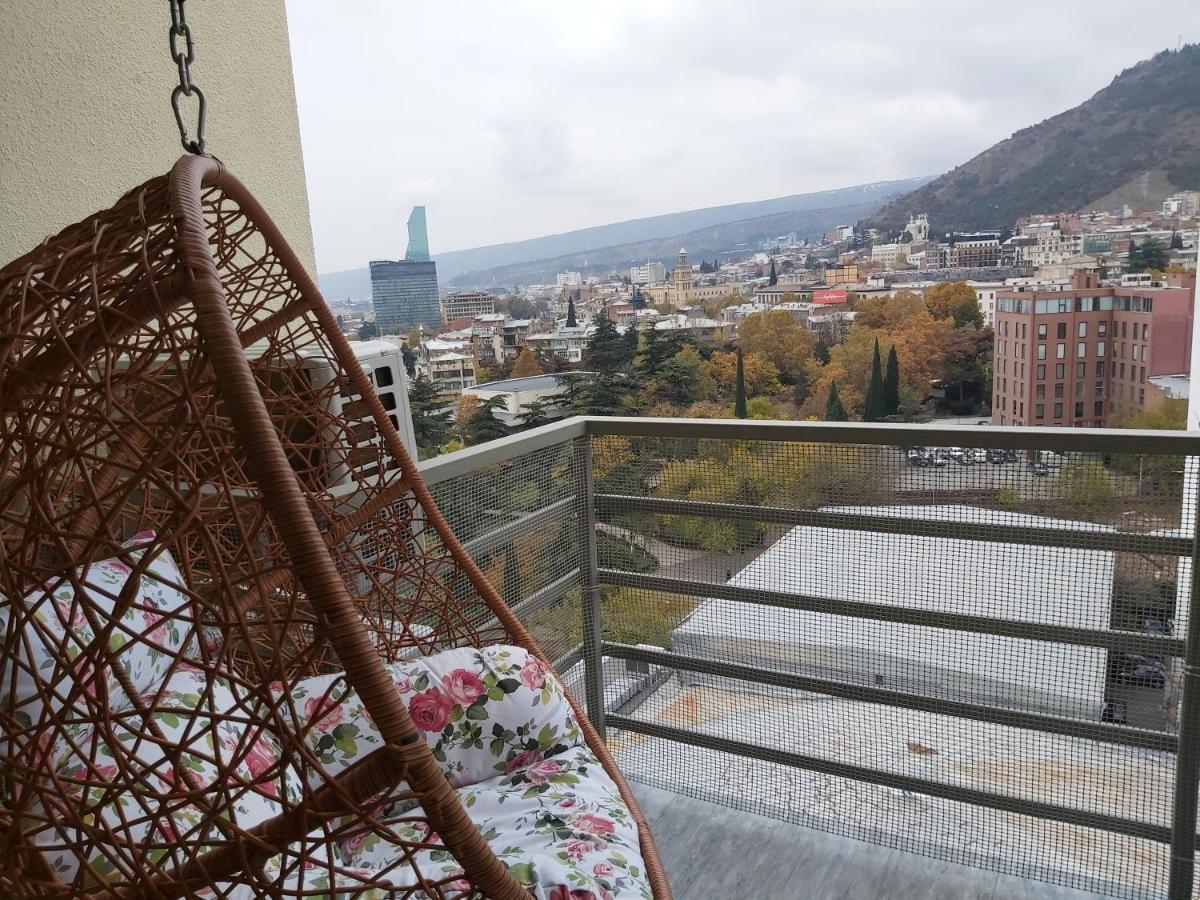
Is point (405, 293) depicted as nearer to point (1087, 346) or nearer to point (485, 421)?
point (485, 421)

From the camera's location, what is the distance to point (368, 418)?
177cm

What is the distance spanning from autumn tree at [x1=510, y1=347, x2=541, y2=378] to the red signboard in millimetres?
1898

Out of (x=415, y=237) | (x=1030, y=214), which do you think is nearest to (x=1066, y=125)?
(x=1030, y=214)

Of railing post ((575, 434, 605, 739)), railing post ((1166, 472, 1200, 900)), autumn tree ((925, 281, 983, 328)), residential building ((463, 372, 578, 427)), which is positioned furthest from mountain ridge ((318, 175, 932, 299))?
railing post ((1166, 472, 1200, 900))

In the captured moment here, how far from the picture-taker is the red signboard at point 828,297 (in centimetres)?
589

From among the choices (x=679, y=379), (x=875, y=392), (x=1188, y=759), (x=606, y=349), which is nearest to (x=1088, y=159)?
(x=875, y=392)

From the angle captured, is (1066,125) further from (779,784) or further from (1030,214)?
(779,784)

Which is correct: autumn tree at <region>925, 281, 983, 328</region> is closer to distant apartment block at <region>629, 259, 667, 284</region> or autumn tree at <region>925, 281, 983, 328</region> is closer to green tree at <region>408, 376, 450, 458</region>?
distant apartment block at <region>629, 259, 667, 284</region>

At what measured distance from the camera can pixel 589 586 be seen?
2447 millimetres

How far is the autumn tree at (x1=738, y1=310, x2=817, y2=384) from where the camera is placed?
604cm

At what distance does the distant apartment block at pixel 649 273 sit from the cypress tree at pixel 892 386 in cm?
160

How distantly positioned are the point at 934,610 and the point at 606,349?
15.8 ft

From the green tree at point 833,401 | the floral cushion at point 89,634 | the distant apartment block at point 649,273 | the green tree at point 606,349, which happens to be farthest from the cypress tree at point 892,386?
the floral cushion at point 89,634

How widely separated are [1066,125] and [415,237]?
14.5 ft
